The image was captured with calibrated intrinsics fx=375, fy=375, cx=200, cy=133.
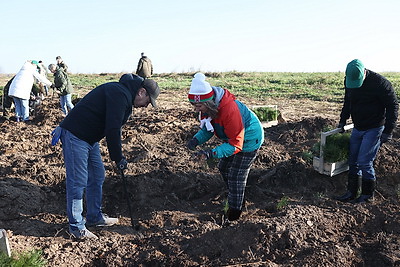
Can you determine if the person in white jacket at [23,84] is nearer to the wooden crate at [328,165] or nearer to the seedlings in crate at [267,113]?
the seedlings in crate at [267,113]

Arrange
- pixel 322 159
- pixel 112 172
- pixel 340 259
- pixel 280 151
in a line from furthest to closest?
pixel 280 151 → pixel 112 172 → pixel 322 159 → pixel 340 259

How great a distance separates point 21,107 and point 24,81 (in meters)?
0.82

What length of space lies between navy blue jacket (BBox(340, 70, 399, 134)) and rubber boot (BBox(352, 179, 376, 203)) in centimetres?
70

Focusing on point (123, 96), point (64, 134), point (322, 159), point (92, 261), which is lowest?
point (92, 261)

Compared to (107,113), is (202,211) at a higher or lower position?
lower

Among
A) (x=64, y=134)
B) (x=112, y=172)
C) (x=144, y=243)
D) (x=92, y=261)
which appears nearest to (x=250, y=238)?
(x=144, y=243)

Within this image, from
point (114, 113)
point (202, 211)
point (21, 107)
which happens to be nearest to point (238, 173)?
point (202, 211)

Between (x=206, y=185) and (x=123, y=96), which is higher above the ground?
(x=123, y=96)

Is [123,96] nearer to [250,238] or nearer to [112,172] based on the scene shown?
[250,238]

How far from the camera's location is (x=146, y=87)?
381 cm

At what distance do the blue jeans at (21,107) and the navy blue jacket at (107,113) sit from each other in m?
7.03

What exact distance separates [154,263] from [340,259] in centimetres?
173

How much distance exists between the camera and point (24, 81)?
9.84 metres

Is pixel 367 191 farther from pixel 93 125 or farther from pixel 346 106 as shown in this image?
pixel 93 125
